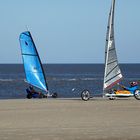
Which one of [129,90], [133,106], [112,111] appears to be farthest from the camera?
[129,90]

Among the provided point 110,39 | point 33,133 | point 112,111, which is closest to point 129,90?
point 110,39

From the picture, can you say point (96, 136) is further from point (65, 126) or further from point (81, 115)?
point (81, 115)

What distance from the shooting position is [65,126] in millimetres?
16641

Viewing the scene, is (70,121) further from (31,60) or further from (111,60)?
(31,60)

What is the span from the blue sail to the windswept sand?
13.1 metres

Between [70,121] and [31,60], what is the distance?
63.5 feet

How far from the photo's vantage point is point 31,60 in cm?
3681

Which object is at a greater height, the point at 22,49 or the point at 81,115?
the point at 22,49

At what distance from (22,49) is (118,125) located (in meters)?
20.4

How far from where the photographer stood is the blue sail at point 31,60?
36.8m

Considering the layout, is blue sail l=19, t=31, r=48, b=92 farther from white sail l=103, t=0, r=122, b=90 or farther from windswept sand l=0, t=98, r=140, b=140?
windswept sand l=0, t=98, r=140, b=140

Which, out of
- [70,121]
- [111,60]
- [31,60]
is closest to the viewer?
[70,121]

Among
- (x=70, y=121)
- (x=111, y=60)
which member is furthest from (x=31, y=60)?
(x=70, y=121)

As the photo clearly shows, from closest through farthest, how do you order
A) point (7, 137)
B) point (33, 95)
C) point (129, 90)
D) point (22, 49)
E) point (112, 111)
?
point (7, 137) < point (112, 111) < point (129, 90) < point (33, 95) < point (22, 49)
